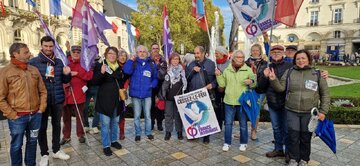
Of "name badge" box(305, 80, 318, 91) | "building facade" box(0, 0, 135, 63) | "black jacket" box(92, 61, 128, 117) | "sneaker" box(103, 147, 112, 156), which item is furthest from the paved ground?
"building facade" box(0, 0, 135, 63)

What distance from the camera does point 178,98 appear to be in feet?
18.5

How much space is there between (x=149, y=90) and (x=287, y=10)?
325 centimetres

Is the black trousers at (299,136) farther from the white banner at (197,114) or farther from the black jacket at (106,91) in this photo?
the black jacket at (106,91)

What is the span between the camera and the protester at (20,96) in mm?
3691

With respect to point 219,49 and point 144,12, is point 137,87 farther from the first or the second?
point 144,12

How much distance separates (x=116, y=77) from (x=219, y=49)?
2.35m

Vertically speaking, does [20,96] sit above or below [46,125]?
above

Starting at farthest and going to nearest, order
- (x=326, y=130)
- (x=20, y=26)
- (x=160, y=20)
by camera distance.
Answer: (x=20, y=26) → (x=160, y=20) → (x=326, y=130)

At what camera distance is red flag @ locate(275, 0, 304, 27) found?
4391 mm

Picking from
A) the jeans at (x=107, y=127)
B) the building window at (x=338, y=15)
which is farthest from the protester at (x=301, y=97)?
the building window at (x=338, y=15)

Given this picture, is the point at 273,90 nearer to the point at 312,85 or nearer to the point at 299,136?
the point at 312,85

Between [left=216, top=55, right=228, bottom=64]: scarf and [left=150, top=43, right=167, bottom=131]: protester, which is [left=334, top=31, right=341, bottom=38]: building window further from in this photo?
[left=150, top=43, right=167, bottom=131]: protester

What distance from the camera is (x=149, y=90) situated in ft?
18.9

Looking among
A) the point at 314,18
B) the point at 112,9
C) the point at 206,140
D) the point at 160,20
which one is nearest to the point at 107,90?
the point at 206,140
